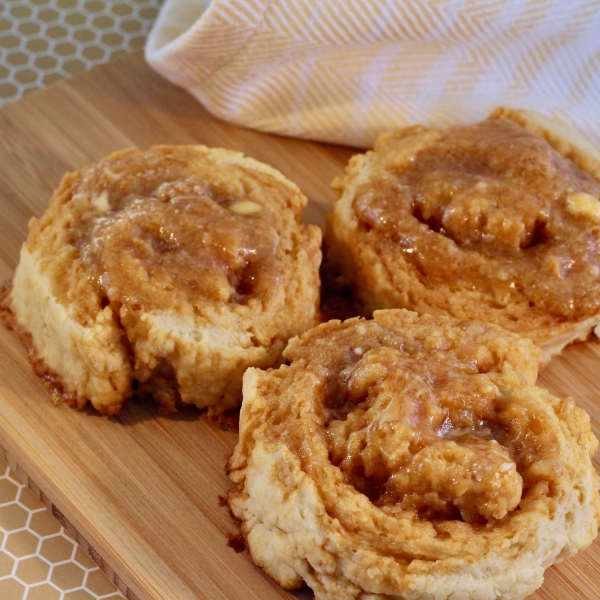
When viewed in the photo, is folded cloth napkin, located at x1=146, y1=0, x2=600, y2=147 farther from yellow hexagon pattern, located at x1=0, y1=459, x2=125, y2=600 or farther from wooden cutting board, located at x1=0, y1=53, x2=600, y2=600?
yellow hexagon pattern, located at x1=0, y1=459, x2=125, y2=600

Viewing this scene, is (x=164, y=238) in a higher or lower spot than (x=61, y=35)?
higher

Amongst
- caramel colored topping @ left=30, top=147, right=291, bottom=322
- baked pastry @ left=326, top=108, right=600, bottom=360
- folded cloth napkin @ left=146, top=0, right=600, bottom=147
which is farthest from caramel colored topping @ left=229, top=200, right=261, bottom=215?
folded cloth napkin @ left=146, top=0, right=600, bottom=147

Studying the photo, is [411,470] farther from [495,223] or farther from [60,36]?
[60,36]


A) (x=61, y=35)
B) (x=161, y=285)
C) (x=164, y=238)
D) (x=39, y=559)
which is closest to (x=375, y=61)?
(x=164, y=238)

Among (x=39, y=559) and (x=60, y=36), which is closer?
(x=39, y=559)

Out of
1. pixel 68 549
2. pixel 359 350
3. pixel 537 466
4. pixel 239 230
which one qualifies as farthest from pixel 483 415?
pixel 68 549

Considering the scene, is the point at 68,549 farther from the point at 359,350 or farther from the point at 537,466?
the point at 537,466

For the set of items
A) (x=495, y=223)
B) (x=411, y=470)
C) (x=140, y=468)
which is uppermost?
(x=495, y=223)
